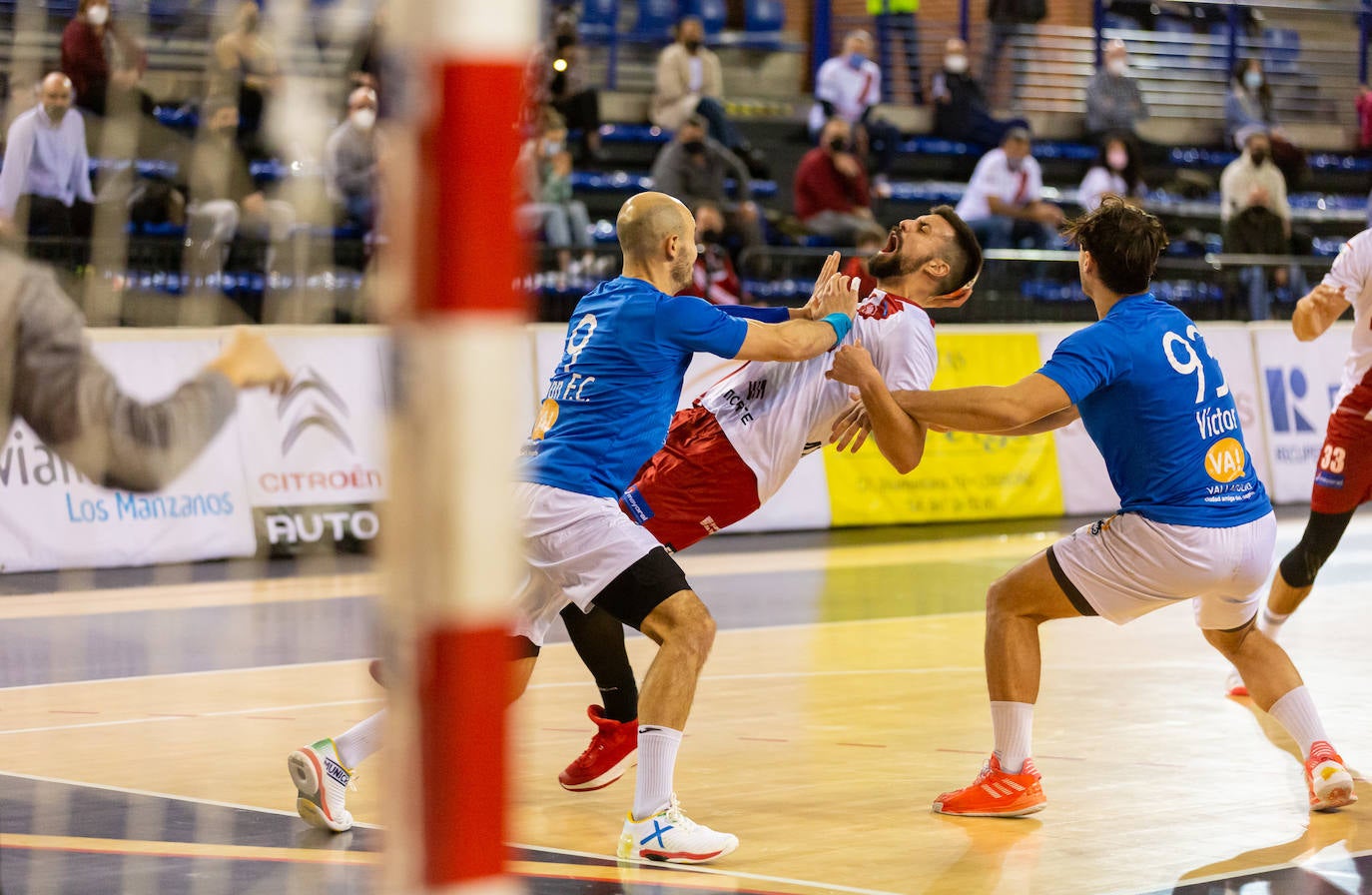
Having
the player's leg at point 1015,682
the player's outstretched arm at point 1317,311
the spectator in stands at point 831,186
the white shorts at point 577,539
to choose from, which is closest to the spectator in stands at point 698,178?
the spectator in stands at point 831,186

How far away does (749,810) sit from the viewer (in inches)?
252

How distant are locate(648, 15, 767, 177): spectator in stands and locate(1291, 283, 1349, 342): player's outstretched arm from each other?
445 inches

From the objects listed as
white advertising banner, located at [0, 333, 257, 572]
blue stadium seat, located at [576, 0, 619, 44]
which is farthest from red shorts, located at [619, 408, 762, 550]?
blue stadium seat, located at [576, 0, 619, 44]

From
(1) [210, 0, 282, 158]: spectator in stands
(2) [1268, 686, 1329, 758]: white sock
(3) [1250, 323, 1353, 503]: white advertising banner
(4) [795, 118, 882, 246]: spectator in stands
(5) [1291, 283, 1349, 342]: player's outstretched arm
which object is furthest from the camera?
(4) [795, 118, 882, 246]: spectator in stands

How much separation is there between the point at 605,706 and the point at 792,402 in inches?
52.4

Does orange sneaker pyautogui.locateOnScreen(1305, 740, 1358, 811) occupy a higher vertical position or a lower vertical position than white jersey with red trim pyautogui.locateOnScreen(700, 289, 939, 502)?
lower

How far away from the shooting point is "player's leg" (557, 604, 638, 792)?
6.64m

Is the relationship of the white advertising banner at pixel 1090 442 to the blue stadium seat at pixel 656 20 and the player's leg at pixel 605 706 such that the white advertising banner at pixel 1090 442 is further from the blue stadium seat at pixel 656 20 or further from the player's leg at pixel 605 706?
the player's leg at pixel 605 706

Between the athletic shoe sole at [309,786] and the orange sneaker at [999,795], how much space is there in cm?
210

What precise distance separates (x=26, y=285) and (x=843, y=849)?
3075 mm

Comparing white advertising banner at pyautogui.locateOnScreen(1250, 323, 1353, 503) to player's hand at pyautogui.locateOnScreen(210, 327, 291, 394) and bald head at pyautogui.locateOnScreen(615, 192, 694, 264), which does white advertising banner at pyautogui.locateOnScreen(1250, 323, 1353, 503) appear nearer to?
bald head at pyautogui.locateOnScreen(615, 192, 694, 264)

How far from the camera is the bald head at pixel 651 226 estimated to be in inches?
235

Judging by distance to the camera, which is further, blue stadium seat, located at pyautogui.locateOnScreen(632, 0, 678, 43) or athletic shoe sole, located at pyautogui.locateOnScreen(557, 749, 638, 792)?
blue stadium seat, located at pyautogui.locateOnScreen(632, 0, 678, 43)

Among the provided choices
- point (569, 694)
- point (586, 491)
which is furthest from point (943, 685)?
point (586, 491)
